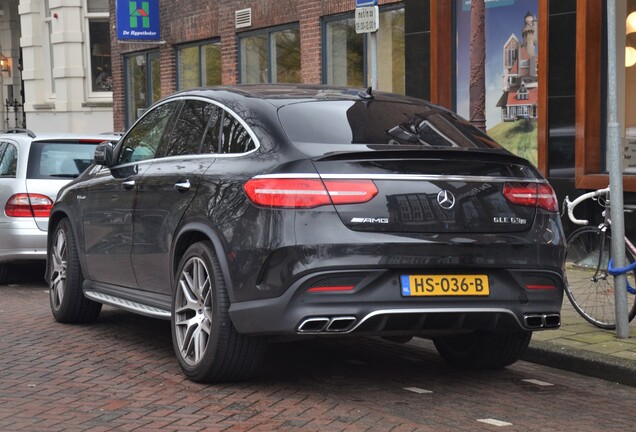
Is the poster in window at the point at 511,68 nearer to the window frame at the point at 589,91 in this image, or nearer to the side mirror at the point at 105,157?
the window frame at the point at 589,91

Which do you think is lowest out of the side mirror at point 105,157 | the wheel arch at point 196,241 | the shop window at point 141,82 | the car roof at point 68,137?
the wheel arch at point 196,241

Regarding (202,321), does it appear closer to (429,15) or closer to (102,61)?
(429,15)

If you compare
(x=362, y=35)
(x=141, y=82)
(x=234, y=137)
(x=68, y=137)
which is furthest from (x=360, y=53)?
(x=234, y=137)

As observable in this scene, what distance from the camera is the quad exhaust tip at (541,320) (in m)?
6.43

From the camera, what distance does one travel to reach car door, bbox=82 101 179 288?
25.9ft

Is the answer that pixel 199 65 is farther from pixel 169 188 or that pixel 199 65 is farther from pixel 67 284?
pixel 169 188

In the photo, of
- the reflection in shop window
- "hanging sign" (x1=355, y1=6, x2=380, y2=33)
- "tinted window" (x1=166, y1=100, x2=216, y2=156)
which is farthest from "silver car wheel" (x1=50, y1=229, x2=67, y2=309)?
the reflection in shop window

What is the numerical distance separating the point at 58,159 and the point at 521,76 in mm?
5531

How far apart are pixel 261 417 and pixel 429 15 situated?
10338 mm

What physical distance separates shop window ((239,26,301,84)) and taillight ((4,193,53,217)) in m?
8.11

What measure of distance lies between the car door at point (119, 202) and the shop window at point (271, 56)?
1101cm

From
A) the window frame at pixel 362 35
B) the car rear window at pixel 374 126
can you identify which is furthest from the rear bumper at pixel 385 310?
the window frame at pixel 362 35

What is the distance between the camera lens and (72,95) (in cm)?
3431

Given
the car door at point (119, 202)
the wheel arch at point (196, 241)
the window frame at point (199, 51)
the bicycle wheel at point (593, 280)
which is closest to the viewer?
the wheel arch at point (196, 241)
